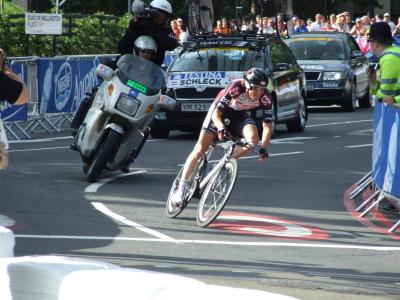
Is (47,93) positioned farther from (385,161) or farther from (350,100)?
(385,161)

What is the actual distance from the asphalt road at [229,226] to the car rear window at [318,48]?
10.7 metres

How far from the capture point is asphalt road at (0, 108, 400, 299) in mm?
9328

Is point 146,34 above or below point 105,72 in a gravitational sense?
above

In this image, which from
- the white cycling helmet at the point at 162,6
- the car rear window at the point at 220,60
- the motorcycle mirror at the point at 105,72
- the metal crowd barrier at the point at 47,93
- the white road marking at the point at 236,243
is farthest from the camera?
the car rear window at the point at 220,60

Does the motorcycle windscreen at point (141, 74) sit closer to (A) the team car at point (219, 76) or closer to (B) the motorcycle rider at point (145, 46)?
(B) the motorcycle rider at point (145, 46)

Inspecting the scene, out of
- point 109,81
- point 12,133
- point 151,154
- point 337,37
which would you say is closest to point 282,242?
point 109,81

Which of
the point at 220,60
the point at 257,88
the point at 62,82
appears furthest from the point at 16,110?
the point at 257,88

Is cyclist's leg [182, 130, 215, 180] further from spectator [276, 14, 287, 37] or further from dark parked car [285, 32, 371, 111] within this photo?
spectator [276, 14, 287, 37]

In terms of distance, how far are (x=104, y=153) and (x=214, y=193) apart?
3.08 meters

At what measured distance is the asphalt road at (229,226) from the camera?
9328 mm

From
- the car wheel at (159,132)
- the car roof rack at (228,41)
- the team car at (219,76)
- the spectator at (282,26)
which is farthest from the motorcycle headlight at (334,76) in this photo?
the car wheel at (159,132)

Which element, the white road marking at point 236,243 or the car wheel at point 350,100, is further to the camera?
the car wheel at point 350,100

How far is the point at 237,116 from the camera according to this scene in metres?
12.3

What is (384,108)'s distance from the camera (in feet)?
43.8
